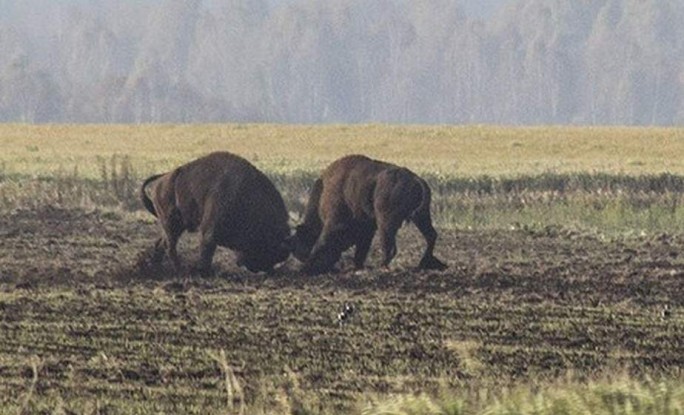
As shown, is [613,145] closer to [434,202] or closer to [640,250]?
[434,202]

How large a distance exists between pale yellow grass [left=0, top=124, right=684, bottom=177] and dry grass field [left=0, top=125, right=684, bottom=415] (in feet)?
30.8

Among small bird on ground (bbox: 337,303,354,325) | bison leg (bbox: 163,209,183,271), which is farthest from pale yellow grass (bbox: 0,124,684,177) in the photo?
small bird on ground (bbox: 337,303,354,325)

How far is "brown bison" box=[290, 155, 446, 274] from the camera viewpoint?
22.0m

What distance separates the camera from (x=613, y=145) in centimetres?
6512

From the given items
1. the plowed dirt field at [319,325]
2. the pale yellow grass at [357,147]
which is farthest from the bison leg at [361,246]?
Answer: the pale yellow grass at [357,147]

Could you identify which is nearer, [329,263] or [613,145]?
[329,263]

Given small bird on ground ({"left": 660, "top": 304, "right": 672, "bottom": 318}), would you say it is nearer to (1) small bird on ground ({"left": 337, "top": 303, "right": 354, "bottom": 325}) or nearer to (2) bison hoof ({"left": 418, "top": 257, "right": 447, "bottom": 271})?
(1) small bird on ground ({"left": 337, "top": 303, "right": 354, "bottom": 325})

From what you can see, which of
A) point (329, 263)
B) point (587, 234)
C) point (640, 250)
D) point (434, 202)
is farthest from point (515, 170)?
point (329, 263)

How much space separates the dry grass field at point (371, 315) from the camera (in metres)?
12.2

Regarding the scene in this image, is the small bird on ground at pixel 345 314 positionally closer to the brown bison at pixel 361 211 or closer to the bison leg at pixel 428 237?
the brown bison at pixel 361 211

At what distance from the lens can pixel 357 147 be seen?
218 feet

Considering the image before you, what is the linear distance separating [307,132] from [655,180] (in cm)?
3602

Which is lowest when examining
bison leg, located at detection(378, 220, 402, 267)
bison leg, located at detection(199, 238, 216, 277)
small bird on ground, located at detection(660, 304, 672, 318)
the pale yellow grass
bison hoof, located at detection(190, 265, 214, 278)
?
the pale yellow grass

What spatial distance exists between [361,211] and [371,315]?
14.8 feet
